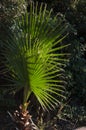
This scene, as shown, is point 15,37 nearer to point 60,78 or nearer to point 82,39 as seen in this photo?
point 60,78

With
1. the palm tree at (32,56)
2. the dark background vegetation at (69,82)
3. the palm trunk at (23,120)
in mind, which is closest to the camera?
the palm tree at (32,56)

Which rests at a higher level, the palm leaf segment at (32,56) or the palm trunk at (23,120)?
the palm leaf segment at (32,56)

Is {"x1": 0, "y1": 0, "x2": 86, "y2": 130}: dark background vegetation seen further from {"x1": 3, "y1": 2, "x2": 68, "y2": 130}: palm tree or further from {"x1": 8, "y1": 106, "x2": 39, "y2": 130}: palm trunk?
{"x1": 3, "y1": 2, "x2": 68, "y2": 130}: palm tree

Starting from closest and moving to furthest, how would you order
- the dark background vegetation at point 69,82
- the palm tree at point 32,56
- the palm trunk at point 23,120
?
the palm tree at point 32,56 < the palm trunk at point 23,120 < the dark background vegetation at point 69,82

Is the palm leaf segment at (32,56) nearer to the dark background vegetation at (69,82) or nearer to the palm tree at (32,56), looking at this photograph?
the palm tree at (32,56)

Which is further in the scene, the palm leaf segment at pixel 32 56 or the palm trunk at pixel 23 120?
the palm trunk at pixel 23 120

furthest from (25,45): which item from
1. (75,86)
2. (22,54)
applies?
(75,86)

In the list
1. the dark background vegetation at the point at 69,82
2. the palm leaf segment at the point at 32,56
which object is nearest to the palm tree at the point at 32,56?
the palm leaf segment at the point at 32,56

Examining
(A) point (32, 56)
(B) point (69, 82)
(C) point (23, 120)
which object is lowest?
(C) point (23, 120)

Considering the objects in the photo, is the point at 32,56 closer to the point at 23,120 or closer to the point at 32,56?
the point at 32,56

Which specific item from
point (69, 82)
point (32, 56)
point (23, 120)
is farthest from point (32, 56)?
point (69, 82)

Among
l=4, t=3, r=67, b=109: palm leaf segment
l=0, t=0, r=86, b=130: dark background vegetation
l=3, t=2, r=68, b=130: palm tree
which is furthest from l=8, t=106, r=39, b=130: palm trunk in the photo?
l=0, t=0, r=86, b=130: dark background vegetation
